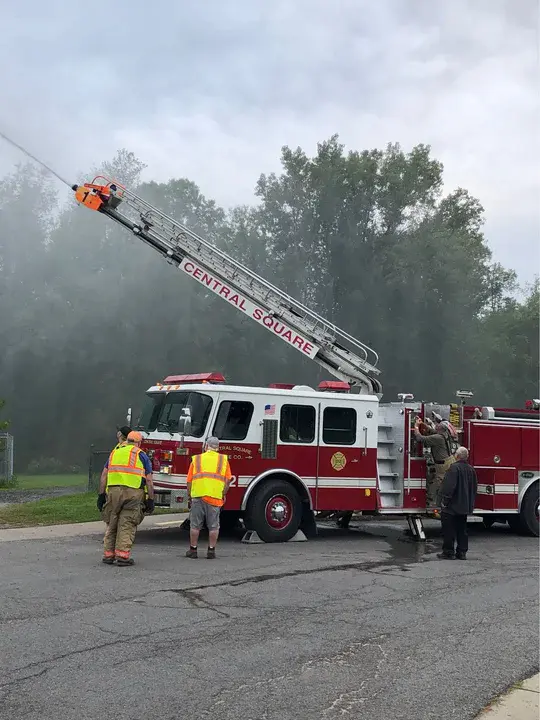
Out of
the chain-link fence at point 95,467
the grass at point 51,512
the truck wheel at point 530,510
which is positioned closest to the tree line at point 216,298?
the chain-link fence at point 95,467

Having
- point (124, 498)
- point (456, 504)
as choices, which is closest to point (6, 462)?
point (124, 498)

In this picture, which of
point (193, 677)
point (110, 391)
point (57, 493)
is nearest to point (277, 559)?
point (193, 677)

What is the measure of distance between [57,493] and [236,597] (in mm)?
10956

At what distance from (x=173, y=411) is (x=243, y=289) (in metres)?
3.11

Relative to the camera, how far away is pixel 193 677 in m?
4.59

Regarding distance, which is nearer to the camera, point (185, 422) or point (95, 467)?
point (185, 422)

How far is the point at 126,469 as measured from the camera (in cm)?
856

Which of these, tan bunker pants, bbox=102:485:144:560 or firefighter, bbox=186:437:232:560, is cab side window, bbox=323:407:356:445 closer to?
firefighter, bbox=186:437:232:560

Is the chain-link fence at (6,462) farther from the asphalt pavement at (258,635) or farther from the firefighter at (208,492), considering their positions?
the firefighter at (208,492)

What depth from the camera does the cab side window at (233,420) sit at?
10242 mm

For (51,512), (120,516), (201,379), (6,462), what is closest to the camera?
(120,516)

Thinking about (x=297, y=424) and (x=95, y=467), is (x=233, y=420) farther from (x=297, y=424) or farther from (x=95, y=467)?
(x=95, y=467)

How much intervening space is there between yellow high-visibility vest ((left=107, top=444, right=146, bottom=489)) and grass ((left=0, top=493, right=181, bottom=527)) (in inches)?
151

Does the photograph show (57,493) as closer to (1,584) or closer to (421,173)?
(1,584)
